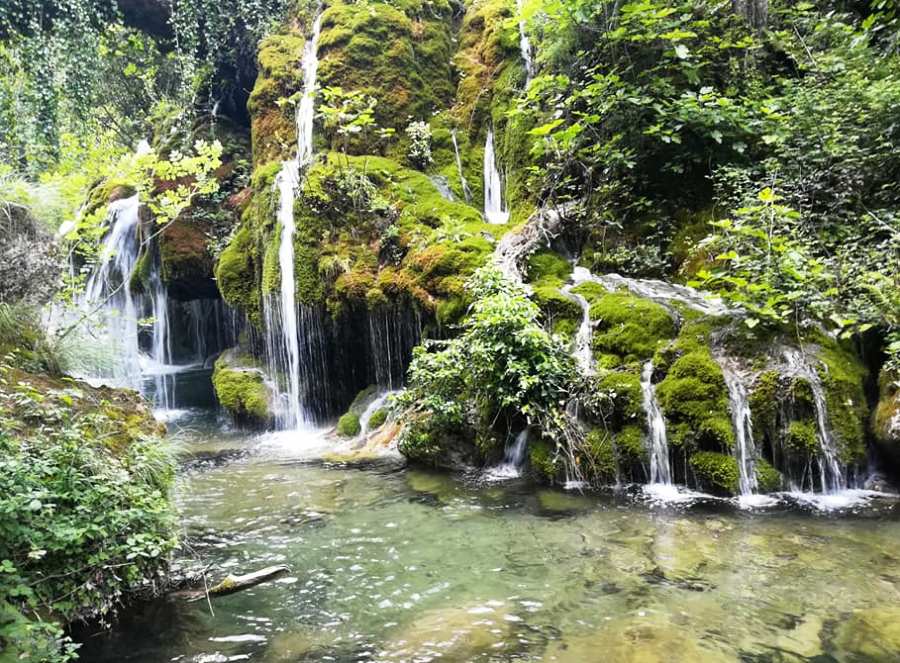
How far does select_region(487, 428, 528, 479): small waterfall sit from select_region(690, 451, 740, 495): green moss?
6.72 ft

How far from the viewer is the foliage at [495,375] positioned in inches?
277

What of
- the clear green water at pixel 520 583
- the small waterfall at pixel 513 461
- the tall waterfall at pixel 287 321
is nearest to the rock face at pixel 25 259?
the clear green water at pixel 520 583

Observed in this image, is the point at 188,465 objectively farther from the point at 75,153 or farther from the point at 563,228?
the point at 563,228

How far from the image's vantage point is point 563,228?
10.0 metres

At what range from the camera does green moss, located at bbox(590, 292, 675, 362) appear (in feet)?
23.6

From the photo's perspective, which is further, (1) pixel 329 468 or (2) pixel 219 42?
(2) pixel 219 42

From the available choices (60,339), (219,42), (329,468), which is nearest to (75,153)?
(60,339)

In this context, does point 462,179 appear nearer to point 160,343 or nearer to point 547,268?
point 547,268

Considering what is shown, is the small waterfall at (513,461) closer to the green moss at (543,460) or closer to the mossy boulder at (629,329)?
the green moss at (543,460)

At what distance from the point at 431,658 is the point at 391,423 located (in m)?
6.19

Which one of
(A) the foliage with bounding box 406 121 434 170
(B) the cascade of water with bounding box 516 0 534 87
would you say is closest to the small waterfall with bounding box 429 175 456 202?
(A) the foliage with bounding box 406 121 434 170

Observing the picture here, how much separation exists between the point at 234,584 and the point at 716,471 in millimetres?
4860

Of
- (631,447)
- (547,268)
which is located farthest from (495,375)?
(547,268)

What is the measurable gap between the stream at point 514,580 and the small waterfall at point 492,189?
7.27 metres
